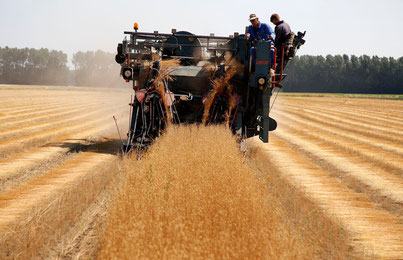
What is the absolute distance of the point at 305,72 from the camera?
95.2 meters

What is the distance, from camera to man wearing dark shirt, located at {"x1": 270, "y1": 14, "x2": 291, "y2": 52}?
903 centimetres

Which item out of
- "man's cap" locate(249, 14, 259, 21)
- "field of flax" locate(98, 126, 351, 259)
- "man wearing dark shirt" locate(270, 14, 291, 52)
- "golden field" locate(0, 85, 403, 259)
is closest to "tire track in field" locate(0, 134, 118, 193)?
"golden field" locate(0, 85, 403, 259)

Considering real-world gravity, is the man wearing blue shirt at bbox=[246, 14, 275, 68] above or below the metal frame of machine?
above

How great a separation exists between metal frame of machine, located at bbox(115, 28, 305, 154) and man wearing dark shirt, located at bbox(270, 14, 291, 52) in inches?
6.6

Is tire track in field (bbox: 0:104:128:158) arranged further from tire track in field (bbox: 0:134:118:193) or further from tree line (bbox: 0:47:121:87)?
tree line (bbox: 0:47:121:87)

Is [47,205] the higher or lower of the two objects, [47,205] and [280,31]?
the lower

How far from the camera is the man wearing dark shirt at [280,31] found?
9.03 meters

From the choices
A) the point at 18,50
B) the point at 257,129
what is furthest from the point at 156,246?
the point at 18,50

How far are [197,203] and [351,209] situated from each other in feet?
10.2

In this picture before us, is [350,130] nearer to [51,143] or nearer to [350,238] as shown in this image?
[51,143]

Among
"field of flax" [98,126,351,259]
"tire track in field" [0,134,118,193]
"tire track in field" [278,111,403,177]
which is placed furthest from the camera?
"tire track in field" [278,111,403,177]

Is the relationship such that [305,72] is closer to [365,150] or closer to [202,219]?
[365,150]

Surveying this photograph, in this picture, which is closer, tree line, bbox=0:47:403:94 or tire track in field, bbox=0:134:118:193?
tire track in field, bbox=0:134:118:193

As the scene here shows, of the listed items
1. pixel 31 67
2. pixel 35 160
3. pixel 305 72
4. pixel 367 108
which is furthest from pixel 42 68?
pixel 35 160
